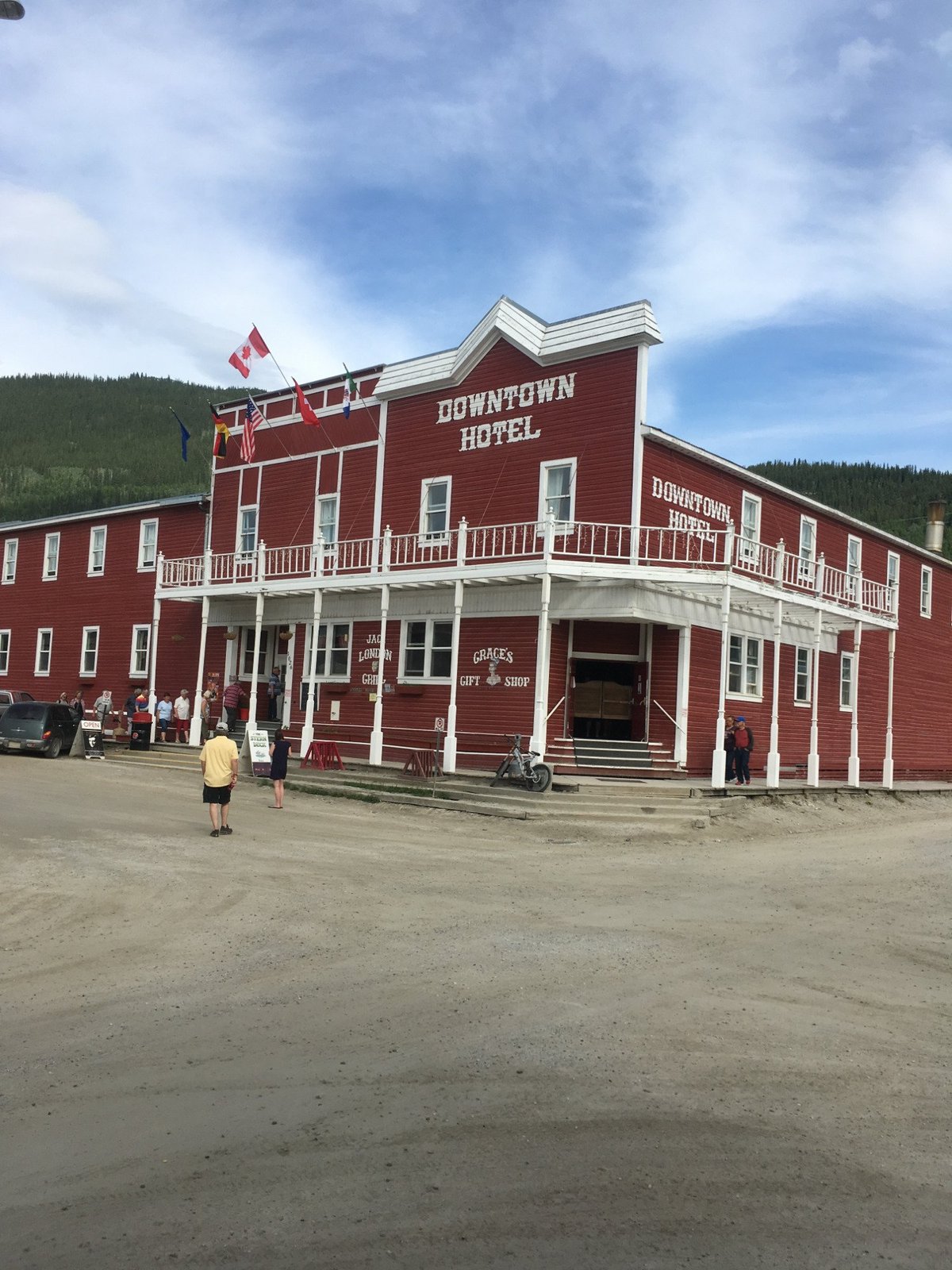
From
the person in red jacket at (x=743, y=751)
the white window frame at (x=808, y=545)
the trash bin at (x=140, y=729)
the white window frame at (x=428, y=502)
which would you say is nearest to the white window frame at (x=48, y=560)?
the trash bin at (x=140, y=729)

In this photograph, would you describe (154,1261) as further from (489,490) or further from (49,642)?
(49,642)

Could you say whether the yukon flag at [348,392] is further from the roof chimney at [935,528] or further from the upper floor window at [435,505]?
the roof chimney at [935,528]

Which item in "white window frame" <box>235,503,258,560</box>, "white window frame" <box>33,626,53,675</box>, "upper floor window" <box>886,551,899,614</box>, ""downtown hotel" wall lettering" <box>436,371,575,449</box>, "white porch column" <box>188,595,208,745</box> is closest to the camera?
""downtown hotel" wall lettering" <box>436,371,575,449</box>

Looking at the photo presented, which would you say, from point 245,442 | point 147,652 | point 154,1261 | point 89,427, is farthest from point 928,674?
point 89,427

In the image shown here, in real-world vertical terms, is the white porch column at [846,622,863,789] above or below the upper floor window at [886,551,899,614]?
below

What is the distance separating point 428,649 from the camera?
82.2 ft

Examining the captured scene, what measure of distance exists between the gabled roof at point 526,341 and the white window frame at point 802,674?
904 centimetres

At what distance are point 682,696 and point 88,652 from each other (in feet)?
66.3

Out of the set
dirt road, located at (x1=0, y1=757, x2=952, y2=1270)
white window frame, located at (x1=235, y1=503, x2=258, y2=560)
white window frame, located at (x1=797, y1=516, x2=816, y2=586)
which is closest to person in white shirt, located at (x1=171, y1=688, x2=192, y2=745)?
white window frame, located at (x1=235, y1=503, x2=258, y2=560)

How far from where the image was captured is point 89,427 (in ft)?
442

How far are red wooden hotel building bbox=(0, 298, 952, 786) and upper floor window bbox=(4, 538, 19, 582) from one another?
8.18 meters

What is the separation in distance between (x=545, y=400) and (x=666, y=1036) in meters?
19.0

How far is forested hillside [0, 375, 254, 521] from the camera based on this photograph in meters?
114

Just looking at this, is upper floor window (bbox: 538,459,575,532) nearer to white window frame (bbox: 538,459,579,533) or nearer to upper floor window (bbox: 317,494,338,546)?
white window frame (bbox: 538,459,579,533)
